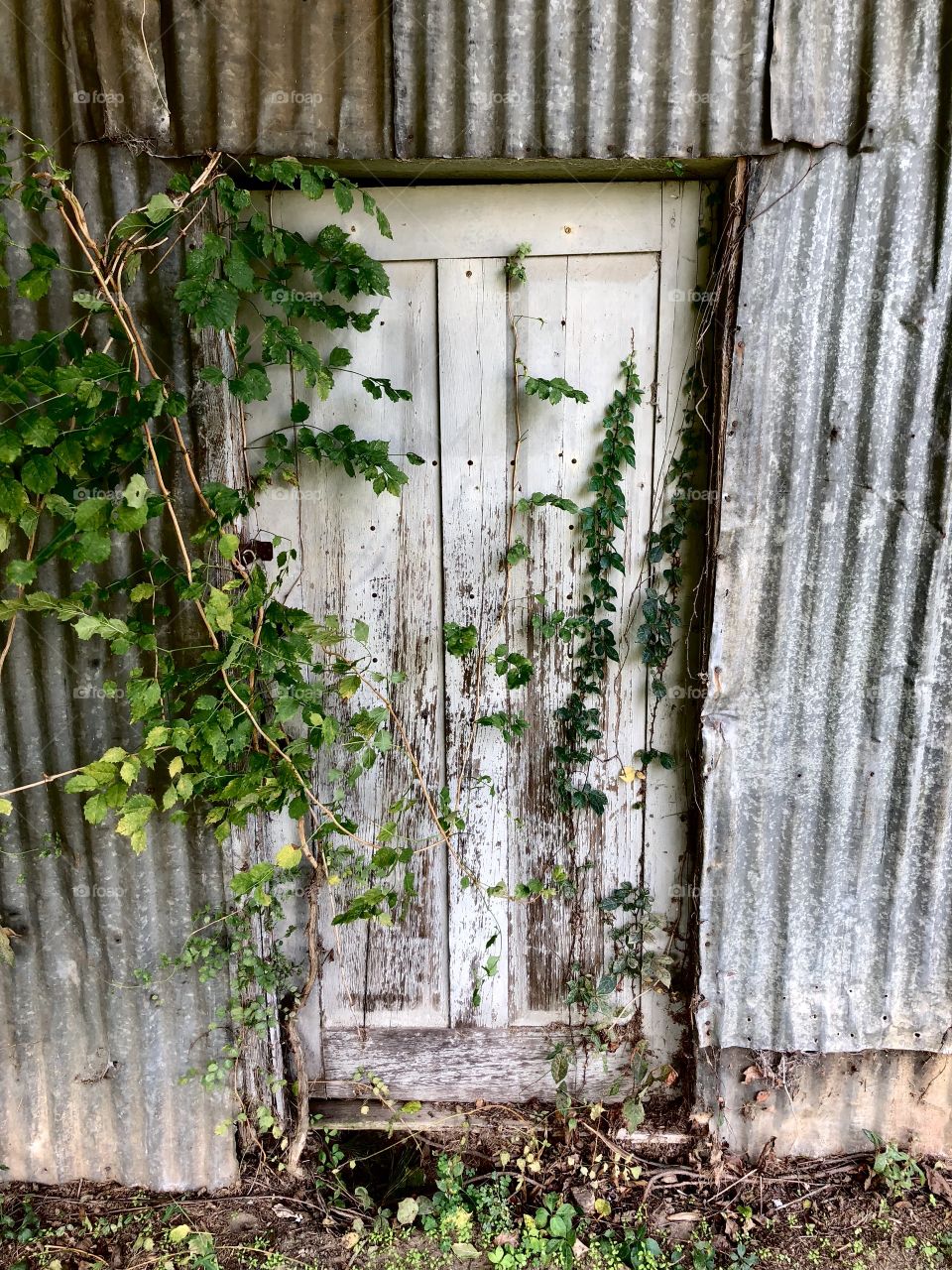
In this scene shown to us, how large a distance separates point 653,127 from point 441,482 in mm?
1009

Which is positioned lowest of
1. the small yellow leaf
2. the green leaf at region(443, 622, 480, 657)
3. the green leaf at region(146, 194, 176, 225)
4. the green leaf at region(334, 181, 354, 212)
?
the small yellow leaf

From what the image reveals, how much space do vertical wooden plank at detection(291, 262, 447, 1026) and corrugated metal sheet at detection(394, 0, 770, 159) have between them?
14.3 inches

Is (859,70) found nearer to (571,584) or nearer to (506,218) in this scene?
(506,218)

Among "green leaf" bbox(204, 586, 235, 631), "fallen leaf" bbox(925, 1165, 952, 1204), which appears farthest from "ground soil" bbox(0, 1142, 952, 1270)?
"green leaf" bbox(204, 586, 235, 631)

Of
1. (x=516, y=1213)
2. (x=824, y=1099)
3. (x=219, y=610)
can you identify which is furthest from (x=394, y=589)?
(x=824, y=1099)

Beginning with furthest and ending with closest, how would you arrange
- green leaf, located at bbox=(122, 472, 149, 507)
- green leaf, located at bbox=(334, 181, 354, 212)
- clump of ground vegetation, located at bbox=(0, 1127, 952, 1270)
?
clump of ground vegetation, located at bbox=(0, 1127, 952, 1270) < green leaf, located at bbox=(334, 181, 354, 212) < green leaf, located at bbox=(122, 472, 149, 507)

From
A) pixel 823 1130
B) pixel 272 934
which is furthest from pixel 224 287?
pixel 823 1130

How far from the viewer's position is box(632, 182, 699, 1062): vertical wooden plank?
1.99 metres

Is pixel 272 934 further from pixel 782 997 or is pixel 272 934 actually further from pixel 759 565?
pixel 759 565

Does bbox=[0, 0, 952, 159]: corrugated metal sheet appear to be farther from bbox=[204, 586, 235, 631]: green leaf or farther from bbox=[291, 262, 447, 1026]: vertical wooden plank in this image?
bbox=[204, 586, 235, 631]: green leaf

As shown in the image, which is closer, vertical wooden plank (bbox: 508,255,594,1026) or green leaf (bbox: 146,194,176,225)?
green leaf (bbox: 146,194,176,225)

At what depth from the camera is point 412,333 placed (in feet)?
6.70

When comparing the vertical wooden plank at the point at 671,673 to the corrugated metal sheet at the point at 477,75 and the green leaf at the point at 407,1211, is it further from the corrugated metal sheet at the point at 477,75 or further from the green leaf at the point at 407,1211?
the green leaf at the point at 407,1211

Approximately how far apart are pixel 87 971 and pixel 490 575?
1.66 meters
